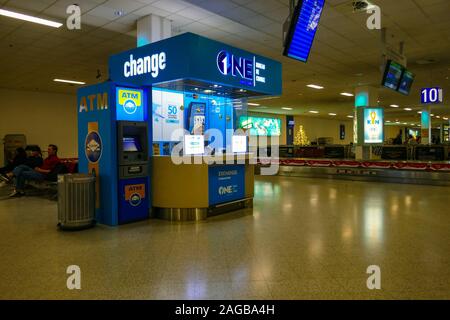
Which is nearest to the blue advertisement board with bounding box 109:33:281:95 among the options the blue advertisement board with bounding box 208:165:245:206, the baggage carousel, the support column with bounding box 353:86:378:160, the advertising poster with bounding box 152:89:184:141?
the advertising poster with bounding box 152:89:184:141

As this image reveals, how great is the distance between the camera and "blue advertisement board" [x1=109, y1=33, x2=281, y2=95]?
5.27 meters

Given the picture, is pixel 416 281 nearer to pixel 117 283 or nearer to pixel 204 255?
pixel 204 255

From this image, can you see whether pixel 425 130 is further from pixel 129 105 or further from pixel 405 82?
pixel 129 105

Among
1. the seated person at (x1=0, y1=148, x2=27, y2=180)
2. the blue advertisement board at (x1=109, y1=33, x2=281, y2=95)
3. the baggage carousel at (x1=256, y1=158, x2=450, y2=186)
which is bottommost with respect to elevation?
the baggage carousel at (x1=256, y1=158, x2=450, y2=186)

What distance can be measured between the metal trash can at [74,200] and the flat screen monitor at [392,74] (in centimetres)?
720

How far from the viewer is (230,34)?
796cm

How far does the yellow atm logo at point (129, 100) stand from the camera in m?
5.56

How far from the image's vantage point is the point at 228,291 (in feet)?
9.62

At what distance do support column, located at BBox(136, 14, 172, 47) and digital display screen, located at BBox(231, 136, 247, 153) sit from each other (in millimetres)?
2668

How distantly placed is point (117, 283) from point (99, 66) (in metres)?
9.19

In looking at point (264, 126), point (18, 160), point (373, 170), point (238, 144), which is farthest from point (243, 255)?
point (264, 126)

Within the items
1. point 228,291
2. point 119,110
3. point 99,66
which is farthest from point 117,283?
point 99,66

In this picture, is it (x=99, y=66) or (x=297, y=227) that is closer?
(x=297, y=227)

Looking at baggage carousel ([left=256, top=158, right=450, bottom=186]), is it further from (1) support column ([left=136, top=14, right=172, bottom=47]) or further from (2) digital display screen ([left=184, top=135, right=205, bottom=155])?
(1) support column ([left=136, top=14, right=172, bottom=47])
